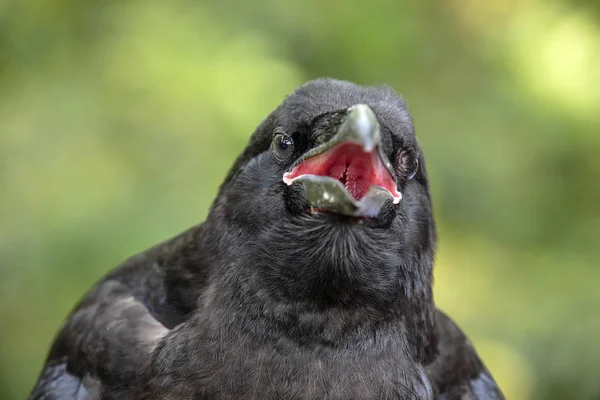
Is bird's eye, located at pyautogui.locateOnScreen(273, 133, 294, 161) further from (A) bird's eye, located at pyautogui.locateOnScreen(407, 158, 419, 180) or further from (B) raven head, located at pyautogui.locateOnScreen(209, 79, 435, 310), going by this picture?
(A) bird's eye, located at pyautogui.locateOnScreen(407, 158, 419, 180)

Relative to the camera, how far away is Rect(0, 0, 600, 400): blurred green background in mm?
3492

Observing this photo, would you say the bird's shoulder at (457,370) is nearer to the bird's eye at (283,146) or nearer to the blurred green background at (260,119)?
the bird's eye at (283,146)

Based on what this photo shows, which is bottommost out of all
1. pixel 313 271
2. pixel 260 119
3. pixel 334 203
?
pixel 313 271

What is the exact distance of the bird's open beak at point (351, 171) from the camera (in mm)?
1823

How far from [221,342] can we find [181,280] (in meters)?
0.34

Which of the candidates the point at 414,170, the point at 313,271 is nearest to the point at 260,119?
the point at 414,170

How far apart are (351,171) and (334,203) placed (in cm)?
12

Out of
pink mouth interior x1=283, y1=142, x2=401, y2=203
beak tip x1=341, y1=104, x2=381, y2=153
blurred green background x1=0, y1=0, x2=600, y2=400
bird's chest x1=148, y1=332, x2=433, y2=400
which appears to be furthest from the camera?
blurred green background x1=0, y1=0, x2=600, y2=400

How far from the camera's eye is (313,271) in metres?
2.02

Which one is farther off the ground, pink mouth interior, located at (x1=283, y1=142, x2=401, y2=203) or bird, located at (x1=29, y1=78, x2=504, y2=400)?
pink mouth interior, located at (x1=283, y1=142, x2=401, y2=203)

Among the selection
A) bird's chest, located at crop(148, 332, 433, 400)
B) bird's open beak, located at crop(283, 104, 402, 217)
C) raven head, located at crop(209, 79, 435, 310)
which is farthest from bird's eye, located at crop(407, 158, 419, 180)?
bird's chest, located at crop(148, 332, 433, 400)

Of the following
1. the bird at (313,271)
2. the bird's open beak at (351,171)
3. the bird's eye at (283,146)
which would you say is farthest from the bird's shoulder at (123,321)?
the bird's open beak at (351,171)

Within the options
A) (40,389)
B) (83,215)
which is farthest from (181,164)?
(40,389)

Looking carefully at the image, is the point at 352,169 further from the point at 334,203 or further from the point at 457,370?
the point at 457,370
